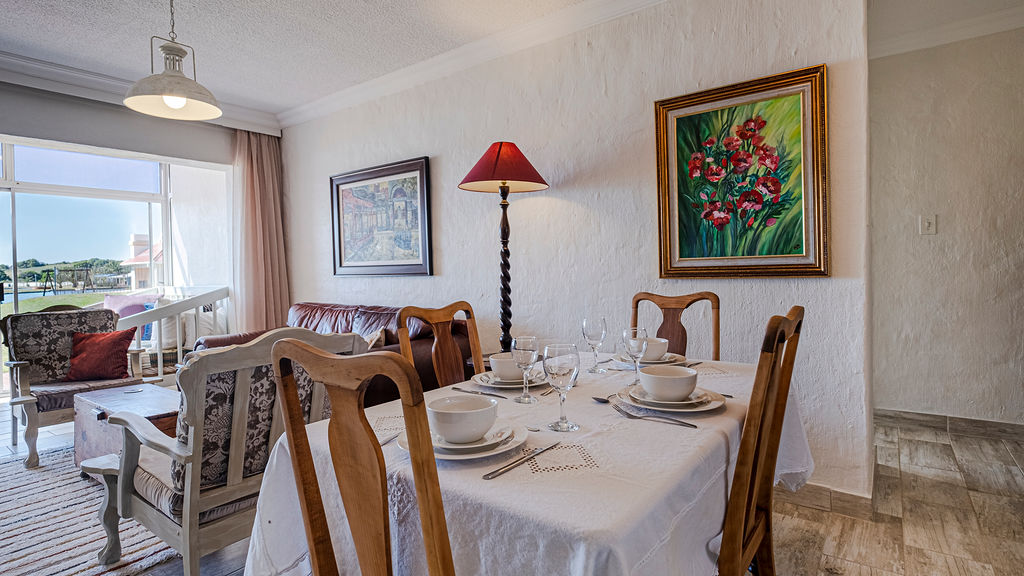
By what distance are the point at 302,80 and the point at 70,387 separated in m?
2.50

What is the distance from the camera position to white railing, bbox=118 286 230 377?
3.72 m

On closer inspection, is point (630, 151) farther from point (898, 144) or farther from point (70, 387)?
point (70, 387)

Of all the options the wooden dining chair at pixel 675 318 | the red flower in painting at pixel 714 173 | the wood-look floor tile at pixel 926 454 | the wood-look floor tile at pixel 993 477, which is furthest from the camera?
→ the wood-look floor tile at pixel 926 454

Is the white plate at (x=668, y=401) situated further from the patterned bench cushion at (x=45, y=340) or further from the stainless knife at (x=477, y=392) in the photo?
the patterned bench cushion at (x=45, y=340)

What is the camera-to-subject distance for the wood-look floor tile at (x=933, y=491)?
2.22m

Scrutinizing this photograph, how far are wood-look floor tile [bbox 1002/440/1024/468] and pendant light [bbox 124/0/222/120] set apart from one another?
4253 mm

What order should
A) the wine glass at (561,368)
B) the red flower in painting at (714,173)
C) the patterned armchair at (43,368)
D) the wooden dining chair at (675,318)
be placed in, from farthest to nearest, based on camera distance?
the patterned armchair at (43,368)
the red flower in painting at (714,173)
the wooden dining chair at (675,318)
the wine glass at (561,368)

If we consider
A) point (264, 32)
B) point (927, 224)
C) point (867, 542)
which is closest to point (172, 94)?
point (264, 32)

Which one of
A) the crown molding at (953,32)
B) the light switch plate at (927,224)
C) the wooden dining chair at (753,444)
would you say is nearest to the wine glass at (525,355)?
the wooden dining chair at (753,444)

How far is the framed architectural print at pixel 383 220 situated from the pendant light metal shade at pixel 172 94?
1.43m

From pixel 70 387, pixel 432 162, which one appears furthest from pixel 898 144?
pixel 70 387

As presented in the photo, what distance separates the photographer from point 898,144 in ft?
10.9

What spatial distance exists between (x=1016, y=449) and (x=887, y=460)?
2.58 ft

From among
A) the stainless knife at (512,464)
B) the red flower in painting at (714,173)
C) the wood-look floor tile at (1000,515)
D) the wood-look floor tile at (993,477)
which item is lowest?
the wood-look floor tile at (1000,515)
